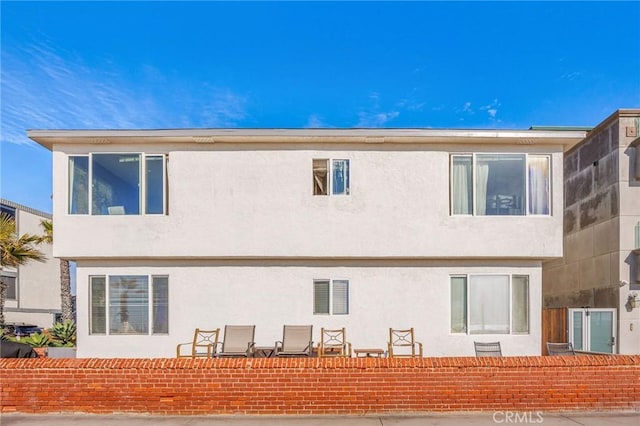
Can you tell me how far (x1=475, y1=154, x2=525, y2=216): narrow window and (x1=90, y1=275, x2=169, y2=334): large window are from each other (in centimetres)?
791


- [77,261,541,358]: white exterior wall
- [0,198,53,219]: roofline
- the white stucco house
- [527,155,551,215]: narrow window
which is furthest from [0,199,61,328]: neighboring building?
[527,155,551,215]: narrow window

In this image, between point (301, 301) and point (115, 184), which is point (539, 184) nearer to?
point (301, 301)

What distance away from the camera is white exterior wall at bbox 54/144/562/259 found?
9.52 metres

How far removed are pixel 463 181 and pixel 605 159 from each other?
5380 mm

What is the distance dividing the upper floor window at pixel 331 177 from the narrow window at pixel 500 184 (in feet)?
10.4

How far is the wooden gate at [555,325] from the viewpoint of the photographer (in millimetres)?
10789

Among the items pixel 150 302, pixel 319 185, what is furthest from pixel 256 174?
pixel 150 302

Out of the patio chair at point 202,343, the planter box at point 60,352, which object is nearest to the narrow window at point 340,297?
the patio chair at point 202,343

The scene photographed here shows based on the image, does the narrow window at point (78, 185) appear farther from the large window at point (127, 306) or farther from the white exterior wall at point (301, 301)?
the large window at point (127, 306)

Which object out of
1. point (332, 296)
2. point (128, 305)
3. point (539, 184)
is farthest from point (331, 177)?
point (128, 305)

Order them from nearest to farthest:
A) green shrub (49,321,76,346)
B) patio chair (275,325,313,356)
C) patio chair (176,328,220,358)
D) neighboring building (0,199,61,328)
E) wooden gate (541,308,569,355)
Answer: patio chair (275,325,313,356), patio chair (176,328,220,358), wooden gate (541,308,569,355), green shrub (49,321,76,346), neighboring building (0,199,61,328)

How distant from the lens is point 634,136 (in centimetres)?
1127

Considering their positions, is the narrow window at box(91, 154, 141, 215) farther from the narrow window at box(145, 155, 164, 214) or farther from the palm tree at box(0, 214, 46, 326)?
the palm tree at box(0, 214, 46, 326)

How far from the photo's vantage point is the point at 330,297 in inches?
384
